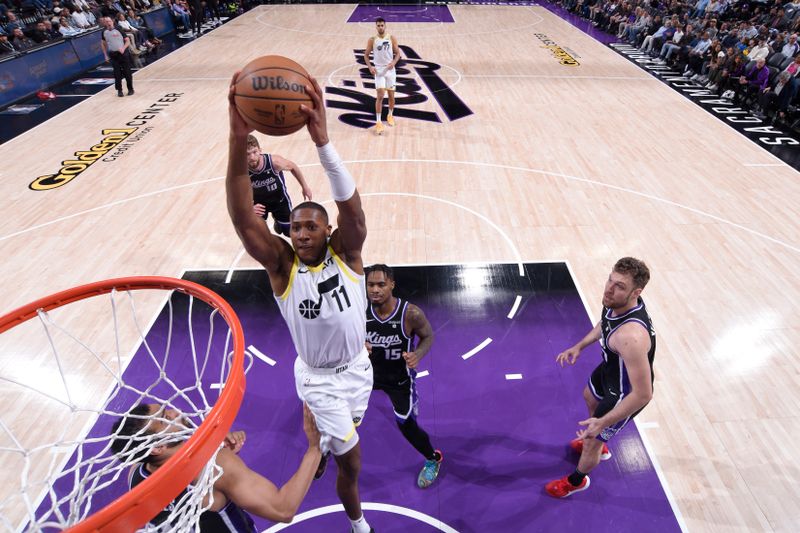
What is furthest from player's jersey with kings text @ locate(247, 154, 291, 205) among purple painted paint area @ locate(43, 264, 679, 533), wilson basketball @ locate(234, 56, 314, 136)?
wilson basketball @ locate(234, 56, 314, 136)

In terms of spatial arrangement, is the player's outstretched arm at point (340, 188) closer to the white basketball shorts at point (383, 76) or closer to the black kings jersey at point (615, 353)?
the black kings jersey at point (615, 353)

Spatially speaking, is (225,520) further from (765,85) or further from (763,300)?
(765,85)

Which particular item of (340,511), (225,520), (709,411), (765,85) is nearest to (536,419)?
(709,411)

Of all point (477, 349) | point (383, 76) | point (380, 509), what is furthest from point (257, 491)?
point (383, 76)

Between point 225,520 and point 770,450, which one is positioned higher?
point 225,520

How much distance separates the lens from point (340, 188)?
6.63 ft

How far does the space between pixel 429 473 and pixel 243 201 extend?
7.87ft

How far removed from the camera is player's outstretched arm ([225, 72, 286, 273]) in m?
1.92

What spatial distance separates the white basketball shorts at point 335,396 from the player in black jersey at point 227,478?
1.12ft

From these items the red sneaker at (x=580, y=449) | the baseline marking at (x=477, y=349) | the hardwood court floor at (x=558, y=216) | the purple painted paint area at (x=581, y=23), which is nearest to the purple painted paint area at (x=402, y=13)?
the purple painted paint area at (x=581, y=23)

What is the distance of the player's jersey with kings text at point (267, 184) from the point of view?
489 centimetres

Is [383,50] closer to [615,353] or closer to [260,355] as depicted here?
[260,355]

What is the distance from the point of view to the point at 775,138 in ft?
30.2

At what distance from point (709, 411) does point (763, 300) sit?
1928 millimetres
